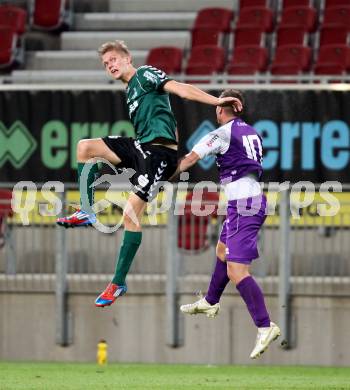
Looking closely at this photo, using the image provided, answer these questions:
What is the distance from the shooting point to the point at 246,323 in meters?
16.3

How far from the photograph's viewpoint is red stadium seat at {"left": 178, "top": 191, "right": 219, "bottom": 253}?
53.0 ft

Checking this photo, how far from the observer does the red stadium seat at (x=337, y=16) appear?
2053cm

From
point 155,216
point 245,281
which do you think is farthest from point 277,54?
point 245,281

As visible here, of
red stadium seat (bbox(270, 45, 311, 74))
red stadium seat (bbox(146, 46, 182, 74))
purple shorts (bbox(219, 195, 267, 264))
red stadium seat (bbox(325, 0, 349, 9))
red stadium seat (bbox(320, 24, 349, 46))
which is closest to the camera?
purple shorts (bbox(219, 195, 267, 264))

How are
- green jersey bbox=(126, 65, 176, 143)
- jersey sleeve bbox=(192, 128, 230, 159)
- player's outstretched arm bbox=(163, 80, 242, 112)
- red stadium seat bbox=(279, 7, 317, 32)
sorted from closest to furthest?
1. player's outstretched arm bbox=(163, 80, 242, 112)
2. jersey sleeve bbox=(192, 128, 230, 159)
3. green jersey bbox=(126, 65, 176, 143)
4. red stadium seat bbox=(279, 7, 317, 32)

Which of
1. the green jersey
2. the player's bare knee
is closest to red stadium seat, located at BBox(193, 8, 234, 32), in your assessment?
the player's bare knee

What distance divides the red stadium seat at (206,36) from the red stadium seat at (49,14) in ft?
8.42

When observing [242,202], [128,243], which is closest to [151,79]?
[242,202]

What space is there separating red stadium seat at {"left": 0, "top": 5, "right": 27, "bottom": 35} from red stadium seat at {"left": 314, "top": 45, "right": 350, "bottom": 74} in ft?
17.6

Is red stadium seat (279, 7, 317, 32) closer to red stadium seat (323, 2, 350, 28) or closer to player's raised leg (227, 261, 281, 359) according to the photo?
red stadium seat (323, 2, 350, 28)

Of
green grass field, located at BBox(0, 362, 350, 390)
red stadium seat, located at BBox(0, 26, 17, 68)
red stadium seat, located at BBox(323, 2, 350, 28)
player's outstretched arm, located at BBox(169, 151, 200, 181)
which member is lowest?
green grass field, located at BBox(0, 362, 350, 390)

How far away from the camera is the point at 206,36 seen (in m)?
21.3

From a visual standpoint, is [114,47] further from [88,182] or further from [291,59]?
[291,59]

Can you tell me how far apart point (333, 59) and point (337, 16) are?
4.20 ft
